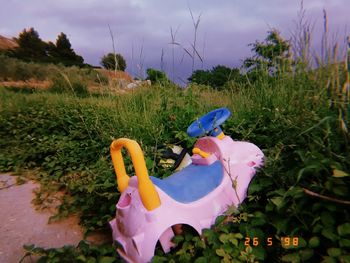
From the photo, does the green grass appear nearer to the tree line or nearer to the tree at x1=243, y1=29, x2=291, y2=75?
the tree at x1=243, y1=29, x2=291, y2=75

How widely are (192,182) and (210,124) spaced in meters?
0.46

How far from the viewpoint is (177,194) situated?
149 cm

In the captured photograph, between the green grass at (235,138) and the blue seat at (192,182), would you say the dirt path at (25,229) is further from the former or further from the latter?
the blue seat at (192,182)

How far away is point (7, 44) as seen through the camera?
87.3ft

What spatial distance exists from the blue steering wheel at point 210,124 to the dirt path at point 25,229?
1012 millimetres

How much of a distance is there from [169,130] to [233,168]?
3.87 ft

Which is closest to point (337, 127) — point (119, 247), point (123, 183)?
point (123, 183)

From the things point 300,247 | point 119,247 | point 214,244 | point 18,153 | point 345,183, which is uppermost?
point 345,183

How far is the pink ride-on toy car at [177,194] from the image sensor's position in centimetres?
139

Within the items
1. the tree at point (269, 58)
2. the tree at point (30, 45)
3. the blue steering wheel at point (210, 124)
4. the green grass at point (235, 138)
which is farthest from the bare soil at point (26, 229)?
the tree at point (30, 45)

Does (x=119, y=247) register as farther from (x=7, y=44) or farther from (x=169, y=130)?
(x=7, y=44)

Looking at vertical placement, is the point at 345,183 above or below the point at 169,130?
above

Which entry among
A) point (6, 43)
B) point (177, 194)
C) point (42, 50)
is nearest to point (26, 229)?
point (177, 194)

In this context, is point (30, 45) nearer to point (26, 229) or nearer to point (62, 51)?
point (62, 51)
